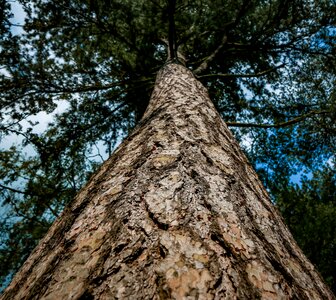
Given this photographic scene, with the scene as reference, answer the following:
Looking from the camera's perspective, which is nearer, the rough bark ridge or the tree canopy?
the rough bark ridge

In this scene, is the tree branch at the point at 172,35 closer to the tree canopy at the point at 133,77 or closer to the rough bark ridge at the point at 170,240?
the tree canopy at the point at 133,77

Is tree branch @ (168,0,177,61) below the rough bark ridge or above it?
above

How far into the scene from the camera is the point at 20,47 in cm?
489

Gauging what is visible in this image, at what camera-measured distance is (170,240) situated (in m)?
0.75

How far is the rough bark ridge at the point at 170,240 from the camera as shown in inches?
25.6

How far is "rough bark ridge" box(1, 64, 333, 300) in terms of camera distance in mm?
649

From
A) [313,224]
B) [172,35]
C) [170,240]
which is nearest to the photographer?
[170,240]

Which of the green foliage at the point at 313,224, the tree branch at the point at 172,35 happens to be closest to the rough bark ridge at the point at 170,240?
the tree branch at the point at 172,35

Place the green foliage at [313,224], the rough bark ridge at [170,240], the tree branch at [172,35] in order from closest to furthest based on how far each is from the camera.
Answer: the rough bark ridge at [170,240] → the tree branch at [172,35] → the green foliage at [313,224]

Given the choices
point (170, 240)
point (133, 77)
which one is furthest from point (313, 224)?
point (170, 240)

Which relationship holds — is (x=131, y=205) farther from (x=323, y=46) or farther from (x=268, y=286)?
(x=323, y=46)

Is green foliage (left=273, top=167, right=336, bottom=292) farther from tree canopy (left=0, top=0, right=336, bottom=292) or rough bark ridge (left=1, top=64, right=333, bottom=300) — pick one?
rough bark ridge (left=1, top=64, right=333, bottom=300)

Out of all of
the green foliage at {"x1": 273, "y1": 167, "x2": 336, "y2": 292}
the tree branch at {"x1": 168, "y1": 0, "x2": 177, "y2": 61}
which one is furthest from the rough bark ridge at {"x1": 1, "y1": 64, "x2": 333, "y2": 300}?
the green foliage at {"x1": 273, "y1": 167, "x2": 336, "y2": 292}

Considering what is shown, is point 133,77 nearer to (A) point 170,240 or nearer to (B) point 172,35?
(B) point 172,35
